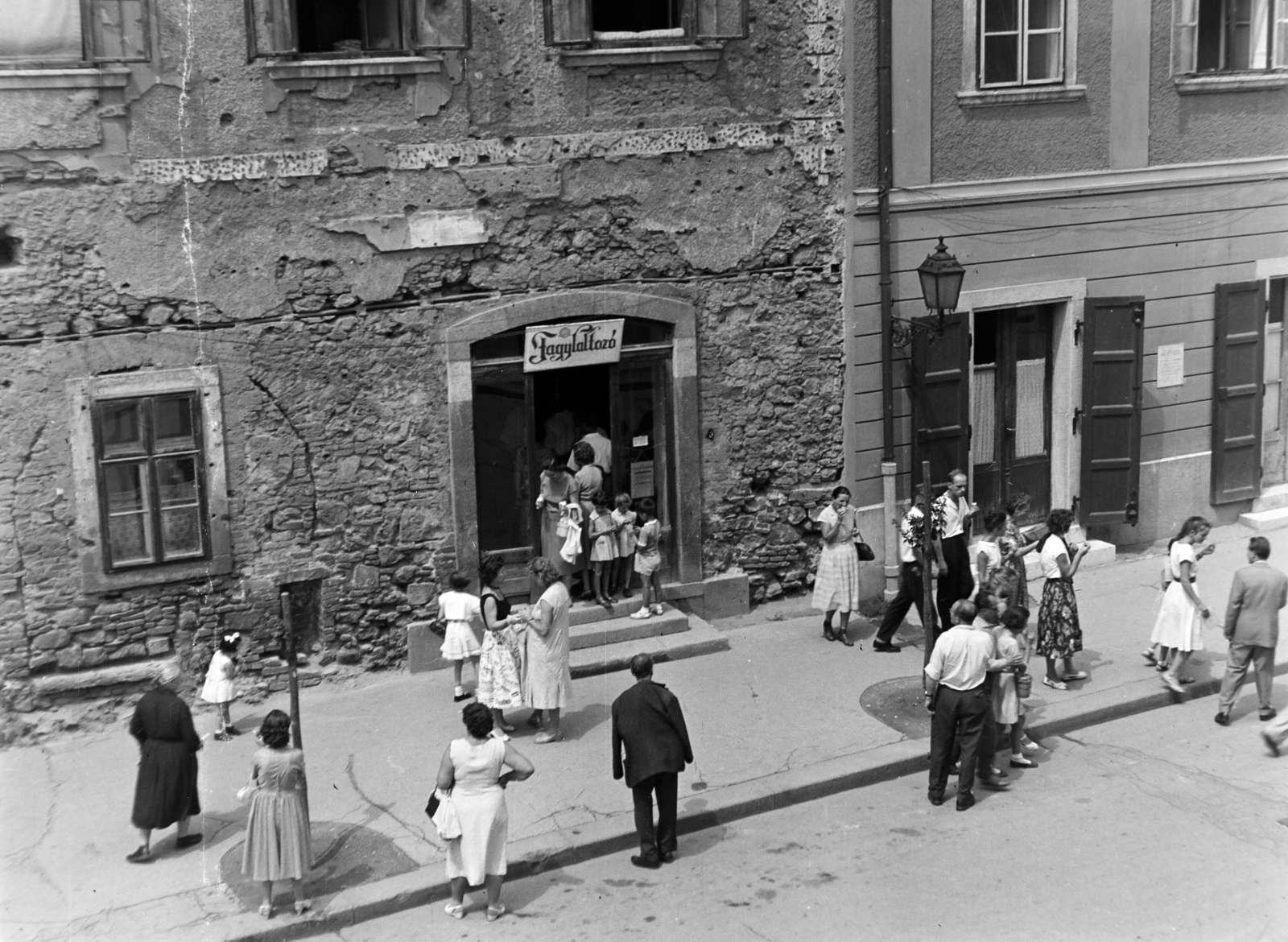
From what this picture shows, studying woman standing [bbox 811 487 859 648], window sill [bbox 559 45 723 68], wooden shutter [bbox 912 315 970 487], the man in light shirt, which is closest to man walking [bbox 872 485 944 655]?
woman standing [bbox 811 487 859 648]

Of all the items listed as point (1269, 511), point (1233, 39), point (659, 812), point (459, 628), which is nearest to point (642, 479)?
point (459, 628)

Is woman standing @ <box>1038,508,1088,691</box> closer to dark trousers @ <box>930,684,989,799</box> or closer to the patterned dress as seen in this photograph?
the patterned dress

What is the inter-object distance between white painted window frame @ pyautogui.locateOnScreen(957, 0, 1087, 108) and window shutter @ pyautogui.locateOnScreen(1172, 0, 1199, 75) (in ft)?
4.22

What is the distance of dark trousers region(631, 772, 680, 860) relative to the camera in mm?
9406

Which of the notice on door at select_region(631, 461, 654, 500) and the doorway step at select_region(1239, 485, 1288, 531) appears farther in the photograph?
the doorway step at select_region(1239, 485, 1288, 531)

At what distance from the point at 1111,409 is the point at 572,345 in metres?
6.03

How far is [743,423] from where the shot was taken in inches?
546

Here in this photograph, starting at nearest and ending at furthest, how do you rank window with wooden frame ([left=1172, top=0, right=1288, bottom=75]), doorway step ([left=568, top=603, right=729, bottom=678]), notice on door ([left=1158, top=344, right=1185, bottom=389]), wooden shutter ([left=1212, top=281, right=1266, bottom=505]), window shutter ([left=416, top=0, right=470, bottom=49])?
1. window shutter ([left=416, top=0, right=470, bottom=49])
2. doorway step ([left=568, top=603, right=729, bottom=678])
3. window with wooden frame ([left=1172, top=0, right=1288, bottom=75])
4. notice on door ([left=1158, top=344, right=1185, bottom=389])
5. wooden shutter ([left=1212, top=281, right=1266, bottom=505])

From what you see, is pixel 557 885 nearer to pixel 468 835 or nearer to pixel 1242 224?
pixel 468 835

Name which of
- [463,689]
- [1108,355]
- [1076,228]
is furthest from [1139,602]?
[463,689]

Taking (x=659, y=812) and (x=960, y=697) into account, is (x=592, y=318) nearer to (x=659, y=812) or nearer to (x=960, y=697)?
(x=960, y=697)

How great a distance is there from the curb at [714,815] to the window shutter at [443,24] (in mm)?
6322

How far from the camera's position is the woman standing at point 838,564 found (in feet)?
43.5

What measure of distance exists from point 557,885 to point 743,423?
5.60 m
